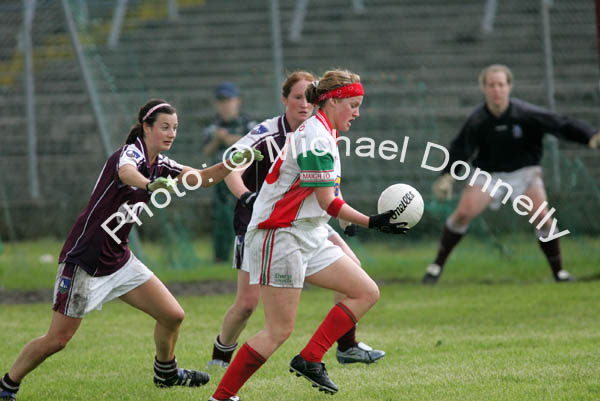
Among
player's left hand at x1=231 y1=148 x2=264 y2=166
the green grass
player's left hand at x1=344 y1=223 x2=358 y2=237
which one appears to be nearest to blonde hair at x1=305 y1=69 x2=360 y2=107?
player's left hand at x1=231 y1=148 x2=264 y2=166

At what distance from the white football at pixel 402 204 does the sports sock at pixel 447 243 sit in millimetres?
4784

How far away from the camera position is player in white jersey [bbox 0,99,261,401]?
214 inches

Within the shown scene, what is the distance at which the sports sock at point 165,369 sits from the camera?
582 centimetres

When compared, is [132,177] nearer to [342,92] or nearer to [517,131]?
A: [342,92]

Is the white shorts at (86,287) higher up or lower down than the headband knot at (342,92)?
lower down

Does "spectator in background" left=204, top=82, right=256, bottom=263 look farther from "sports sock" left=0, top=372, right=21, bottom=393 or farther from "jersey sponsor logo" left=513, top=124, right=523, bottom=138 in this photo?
"sports sock" left=0, top=372, right=21, bottom=393

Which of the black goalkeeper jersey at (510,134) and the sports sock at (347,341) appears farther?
A: the black goalkeeper jersey at (510,134)

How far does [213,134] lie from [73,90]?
3.14m

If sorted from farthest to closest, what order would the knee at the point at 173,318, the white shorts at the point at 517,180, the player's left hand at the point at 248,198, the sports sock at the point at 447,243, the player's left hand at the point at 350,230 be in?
the sports sock at the point at 447,243, the white shorts at the point at 517,180, the player's left hand at the point at 248,198, the player's left hand at the point at 350,230, the knee at the point at 173,318

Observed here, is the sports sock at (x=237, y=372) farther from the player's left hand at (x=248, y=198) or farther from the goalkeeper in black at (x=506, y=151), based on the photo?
the goalkeeper in black at (x=506, y=151)

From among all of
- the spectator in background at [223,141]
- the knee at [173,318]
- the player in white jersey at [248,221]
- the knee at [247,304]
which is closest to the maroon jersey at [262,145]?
the player in white jersey at [248,221]

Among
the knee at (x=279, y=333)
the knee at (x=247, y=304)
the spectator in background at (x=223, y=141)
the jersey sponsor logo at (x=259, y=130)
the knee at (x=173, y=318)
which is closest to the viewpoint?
the knee at (x=279, y=333)

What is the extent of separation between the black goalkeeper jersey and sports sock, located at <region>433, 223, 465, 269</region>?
0.74 m

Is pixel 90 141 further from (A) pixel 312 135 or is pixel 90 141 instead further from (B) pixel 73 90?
(A) pixel 312 135
